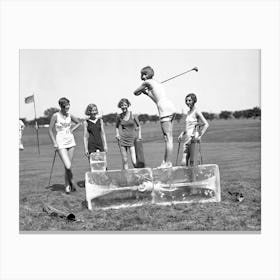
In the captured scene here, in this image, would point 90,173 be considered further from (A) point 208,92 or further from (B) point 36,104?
(A) point 208,92

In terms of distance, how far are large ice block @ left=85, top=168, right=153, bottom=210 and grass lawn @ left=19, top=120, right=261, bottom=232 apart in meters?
0.10

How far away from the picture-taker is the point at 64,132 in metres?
5.89

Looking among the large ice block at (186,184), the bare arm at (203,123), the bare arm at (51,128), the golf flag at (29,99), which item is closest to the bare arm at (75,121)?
the bare arm at (51,128)

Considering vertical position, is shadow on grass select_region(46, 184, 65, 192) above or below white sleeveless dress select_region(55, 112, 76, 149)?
below

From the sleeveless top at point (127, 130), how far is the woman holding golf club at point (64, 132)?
22.7 inches

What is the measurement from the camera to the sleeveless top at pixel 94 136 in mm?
5867

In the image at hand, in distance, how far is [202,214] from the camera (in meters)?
5.58

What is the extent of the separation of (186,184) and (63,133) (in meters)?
1.75

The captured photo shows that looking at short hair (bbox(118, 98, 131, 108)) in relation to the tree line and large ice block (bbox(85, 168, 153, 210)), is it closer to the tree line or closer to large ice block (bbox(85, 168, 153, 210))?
the tree line

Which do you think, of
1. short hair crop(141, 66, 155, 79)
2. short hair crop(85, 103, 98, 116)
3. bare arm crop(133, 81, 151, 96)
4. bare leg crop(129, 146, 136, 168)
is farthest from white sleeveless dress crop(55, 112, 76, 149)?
short hair crop(141, 66, 155, 79)

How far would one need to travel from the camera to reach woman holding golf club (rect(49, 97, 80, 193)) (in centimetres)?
585

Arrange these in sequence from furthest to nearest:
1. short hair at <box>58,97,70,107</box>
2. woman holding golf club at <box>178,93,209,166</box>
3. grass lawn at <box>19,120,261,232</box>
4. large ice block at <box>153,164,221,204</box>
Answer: woman holding golf club at <box>178,93,209,166</box> < short hair at <box>58,97,70,107</box> < large ice block at <box>153,164,221,204</box> < grass lawn at <box>19,120,261,232</box>
